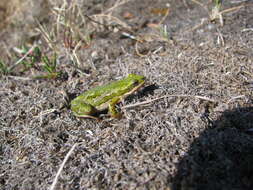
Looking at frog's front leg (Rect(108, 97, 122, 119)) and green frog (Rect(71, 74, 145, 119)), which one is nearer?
frog's front leg (Rect(108, 97, 122, 119))

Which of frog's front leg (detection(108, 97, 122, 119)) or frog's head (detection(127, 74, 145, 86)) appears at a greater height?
frog's head (detection(127, 74, 145, 86))

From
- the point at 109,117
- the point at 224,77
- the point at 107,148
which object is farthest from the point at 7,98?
the point at 224,77

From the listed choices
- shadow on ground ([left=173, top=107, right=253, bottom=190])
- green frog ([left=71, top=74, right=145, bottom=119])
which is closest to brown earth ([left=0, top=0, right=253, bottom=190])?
shadow on ground ([left=173, top=107, right=253, bottom=190])

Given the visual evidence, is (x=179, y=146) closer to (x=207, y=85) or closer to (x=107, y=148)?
(x=107, y=148)

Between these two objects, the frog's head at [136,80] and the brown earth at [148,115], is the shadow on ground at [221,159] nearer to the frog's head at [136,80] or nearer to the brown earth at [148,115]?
the brown earth at [148,115]

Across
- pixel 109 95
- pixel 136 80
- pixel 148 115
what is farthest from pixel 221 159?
pixel 109 95

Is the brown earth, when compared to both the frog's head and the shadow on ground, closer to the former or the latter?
the shadow on ground

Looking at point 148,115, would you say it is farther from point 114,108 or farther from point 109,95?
point 109,95
